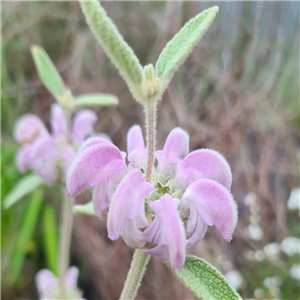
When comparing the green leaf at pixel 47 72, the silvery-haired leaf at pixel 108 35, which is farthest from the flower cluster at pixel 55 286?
the silvery-haired leaf at pixel 108 35

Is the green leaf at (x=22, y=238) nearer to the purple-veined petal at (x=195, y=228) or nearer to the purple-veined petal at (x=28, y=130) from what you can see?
the purple-veined petal at (x=28, y=130)

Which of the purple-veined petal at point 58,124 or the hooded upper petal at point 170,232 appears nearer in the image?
the hooded upper petal at point 170,232

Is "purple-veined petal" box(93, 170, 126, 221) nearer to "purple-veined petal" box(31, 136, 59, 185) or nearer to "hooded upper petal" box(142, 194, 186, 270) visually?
"hooded upper petal" box(142, 194, 186, 270)

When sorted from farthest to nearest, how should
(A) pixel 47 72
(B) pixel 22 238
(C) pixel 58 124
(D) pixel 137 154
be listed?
1. (B) pixel 22 238
2. (C) pixel 58 124
3. (A) pixel 47 72
4. (D) pixel 137 154

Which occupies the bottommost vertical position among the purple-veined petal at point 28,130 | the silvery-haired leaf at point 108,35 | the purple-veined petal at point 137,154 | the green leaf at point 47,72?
the purple-veined petal at point 137,154

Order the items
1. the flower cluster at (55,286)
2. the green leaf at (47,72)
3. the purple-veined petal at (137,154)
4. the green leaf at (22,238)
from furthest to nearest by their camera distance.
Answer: the green leaf at (22,238)
the flower cluster at (55,286)
the green leaf at (47,72)
the purple-veined petal at (137,154)

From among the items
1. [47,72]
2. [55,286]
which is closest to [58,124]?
[47,72]

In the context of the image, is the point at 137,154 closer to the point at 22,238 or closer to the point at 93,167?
the point at 93,167
